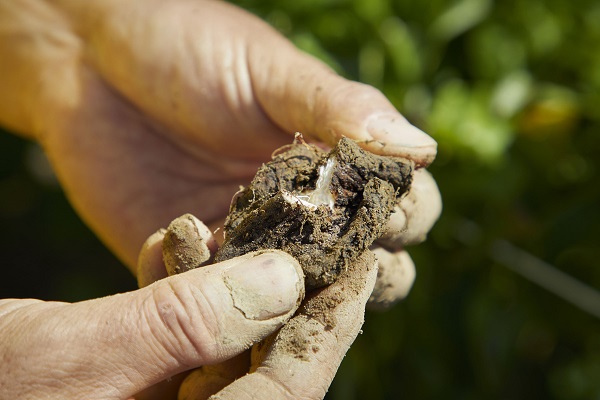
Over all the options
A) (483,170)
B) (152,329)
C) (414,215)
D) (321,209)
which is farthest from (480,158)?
(152,329)

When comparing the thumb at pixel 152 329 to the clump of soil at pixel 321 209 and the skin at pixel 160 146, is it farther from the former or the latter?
the clump of soil at pixel 321 209

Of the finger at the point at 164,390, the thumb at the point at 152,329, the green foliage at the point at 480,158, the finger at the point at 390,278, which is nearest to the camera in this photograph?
the thumb at the point at 152,329

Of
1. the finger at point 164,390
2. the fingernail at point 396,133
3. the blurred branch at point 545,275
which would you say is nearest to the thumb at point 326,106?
the fingernail at point 396,133

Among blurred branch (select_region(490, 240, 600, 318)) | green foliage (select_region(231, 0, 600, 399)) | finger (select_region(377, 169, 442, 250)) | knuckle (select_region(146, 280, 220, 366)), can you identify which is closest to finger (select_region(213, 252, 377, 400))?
knuckle (select_region(146, 280, 220, 366))

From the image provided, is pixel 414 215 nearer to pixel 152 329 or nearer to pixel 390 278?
pixel 390 278

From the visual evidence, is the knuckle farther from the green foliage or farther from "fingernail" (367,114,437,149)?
the green foliage

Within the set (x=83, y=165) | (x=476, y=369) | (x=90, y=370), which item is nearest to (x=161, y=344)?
(x=90, y=370)

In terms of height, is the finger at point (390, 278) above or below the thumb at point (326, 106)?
below
